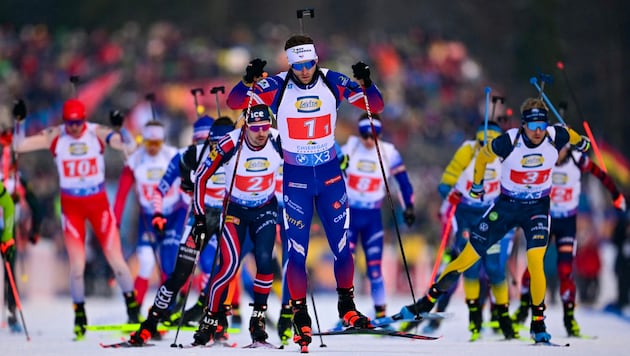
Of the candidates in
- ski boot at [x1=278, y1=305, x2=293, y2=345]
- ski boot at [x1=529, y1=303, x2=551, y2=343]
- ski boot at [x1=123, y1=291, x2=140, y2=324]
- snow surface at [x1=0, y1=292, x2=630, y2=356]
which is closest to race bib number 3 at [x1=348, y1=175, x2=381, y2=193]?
snow surface at [x1=0, y1=292, x2=630, y2=356]

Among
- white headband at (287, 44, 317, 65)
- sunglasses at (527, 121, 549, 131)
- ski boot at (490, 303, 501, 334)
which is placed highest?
white headband at (287, 44, 317, 65)

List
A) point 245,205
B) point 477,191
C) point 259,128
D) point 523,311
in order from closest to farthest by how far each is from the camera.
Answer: point 259,128 → point 245,205 → point 477,191 → point 523,311

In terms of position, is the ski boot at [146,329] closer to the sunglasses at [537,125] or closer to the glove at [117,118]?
the glove at [117,118]

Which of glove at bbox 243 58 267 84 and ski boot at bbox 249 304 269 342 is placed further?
ski boot at bbox 249 304 269 342

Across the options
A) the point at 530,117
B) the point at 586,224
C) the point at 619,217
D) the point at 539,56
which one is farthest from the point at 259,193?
the point at 539,56

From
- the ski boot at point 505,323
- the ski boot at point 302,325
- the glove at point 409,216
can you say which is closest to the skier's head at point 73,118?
the glove at point 409,216

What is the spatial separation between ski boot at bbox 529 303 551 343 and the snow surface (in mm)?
211

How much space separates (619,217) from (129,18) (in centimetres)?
3173

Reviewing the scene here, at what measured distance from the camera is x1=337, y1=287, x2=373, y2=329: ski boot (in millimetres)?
11023

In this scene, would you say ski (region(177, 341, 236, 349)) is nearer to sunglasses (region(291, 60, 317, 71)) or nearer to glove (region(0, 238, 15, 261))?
sunglasses (region(291, 60, 317, 71))

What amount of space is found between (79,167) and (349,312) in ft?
14.8

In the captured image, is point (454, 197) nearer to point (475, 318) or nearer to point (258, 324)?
point (475, 318)

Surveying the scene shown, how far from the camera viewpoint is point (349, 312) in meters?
11.2

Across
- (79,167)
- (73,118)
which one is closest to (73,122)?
(73,118)
